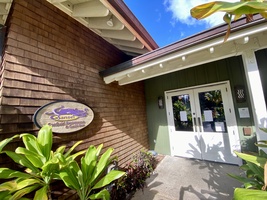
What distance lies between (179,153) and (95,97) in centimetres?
321

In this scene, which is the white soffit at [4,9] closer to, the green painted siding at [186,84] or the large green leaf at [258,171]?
the large green leaf at [258,171]

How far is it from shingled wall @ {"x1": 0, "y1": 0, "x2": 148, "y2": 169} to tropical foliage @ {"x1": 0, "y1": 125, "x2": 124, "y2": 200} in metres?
0.41

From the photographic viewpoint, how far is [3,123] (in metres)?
1.48

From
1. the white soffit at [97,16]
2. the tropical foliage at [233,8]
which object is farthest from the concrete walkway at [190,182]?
the white soffit at [97,16]

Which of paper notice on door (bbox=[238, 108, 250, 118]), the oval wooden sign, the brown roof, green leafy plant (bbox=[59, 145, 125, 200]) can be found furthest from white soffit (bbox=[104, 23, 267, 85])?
green leafy plant (bbox=[59, 145, 125, 200])

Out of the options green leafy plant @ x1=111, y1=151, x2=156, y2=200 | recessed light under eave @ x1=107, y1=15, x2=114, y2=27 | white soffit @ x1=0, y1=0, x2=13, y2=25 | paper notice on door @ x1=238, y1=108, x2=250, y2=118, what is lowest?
green leafy plant @ x1=111, y1=151, x2=156, y2=200

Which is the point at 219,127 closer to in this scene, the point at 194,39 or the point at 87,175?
the point at 194,39

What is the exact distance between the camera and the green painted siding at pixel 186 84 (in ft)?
10.4

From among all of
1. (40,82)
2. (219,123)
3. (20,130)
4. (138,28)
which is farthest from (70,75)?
(219,123)

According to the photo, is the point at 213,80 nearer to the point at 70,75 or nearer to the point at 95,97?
the point at 95,97

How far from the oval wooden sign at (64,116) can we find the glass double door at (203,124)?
2.86 m

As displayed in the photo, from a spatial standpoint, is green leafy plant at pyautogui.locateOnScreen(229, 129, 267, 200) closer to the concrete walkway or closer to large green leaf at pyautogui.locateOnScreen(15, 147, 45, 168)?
the concrete walkway

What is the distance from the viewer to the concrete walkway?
224cm

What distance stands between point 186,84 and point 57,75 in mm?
3485
